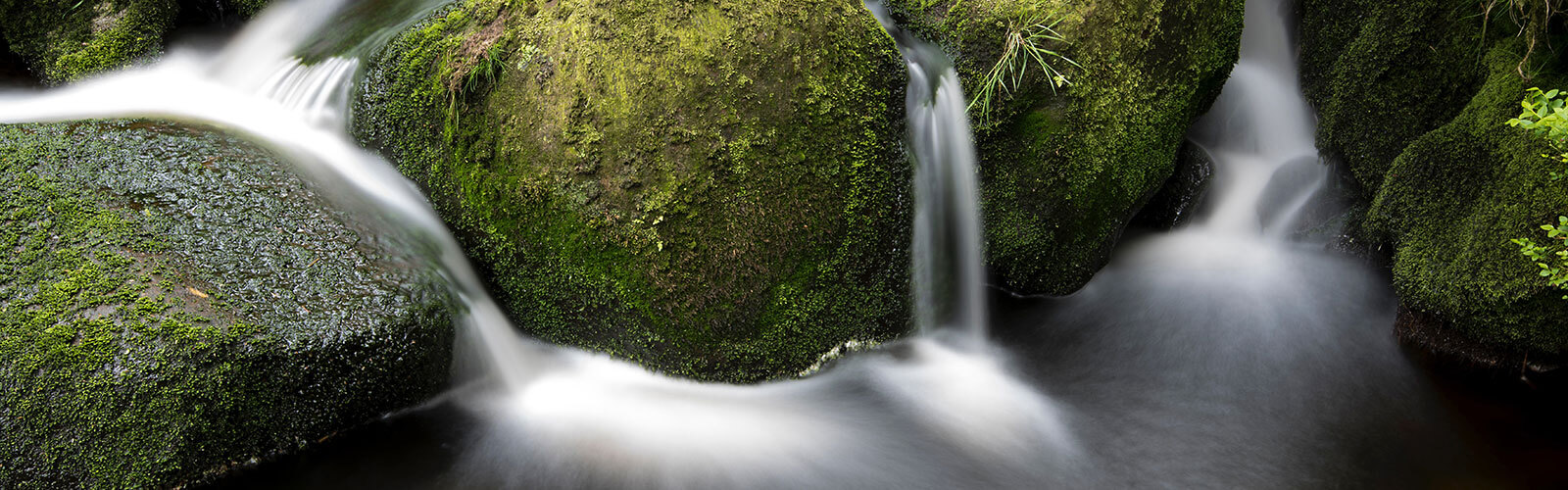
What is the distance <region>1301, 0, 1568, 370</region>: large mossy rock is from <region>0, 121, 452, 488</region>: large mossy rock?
5199 millimetres

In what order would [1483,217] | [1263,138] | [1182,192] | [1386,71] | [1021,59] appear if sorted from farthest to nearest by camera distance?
1. [1263,138]
2. [1182,192]
3. [1386,71]
4. [1021,59]
5. [1483,217]

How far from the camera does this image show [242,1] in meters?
→ 5.92

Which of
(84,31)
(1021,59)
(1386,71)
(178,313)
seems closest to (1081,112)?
(1021,59)

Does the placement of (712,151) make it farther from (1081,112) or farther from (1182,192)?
(1182,192)

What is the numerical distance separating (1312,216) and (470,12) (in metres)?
5.57

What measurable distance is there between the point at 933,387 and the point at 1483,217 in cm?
293

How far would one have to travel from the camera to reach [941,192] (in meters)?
4.73

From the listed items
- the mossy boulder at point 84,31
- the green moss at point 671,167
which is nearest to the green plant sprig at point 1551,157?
the green moss at point 671,167

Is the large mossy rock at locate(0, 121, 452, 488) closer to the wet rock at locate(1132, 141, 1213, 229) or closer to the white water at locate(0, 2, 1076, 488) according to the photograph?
the white water at locate(0, 2, 1076, 488)

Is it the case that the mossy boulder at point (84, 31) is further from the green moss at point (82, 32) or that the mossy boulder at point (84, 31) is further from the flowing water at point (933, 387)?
the flowing water at point (933, 387)

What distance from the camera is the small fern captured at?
15.0ft

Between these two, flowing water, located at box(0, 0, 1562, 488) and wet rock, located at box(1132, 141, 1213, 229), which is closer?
flowing water, located at box(0, 0, 1562, 488)

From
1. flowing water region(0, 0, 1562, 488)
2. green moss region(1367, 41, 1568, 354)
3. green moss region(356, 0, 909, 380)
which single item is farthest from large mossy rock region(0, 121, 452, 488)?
green moss region(1367, 41, 1568, 354)

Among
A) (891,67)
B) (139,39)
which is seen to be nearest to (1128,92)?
(891,67)
